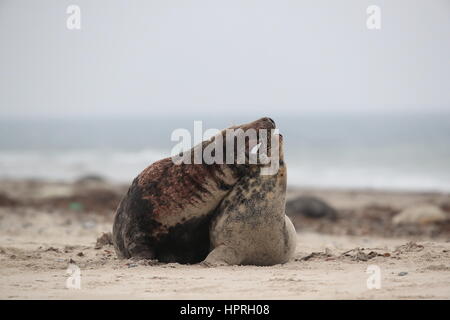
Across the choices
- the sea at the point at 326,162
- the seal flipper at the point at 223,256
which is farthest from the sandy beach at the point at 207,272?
the sea at the point at 326,162

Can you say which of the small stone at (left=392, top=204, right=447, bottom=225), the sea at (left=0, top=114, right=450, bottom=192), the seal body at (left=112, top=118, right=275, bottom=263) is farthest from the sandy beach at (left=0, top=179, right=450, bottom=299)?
the sea at (left=0, top=114, right=450, bottom=192)

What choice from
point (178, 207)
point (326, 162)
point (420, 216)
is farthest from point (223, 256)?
point (326, 162)

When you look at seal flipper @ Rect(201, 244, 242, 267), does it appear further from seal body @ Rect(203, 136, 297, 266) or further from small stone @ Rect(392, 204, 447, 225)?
small stone @ Rect(392, 204, 447, 225)

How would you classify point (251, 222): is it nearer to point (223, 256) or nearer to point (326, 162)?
point (223, 256)

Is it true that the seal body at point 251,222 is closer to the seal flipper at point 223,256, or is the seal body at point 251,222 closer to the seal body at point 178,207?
the seal flipper at point 223,256

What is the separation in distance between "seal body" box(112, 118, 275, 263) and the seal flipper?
0.25 metres

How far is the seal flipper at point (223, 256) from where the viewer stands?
7.48 metres

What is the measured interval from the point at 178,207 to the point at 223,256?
2.36 ft

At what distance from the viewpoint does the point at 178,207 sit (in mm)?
7594

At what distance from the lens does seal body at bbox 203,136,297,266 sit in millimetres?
7477

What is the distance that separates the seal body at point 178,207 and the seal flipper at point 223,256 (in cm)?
25

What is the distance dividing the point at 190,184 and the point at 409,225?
9294mm

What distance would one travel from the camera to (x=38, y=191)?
22.4 metres
